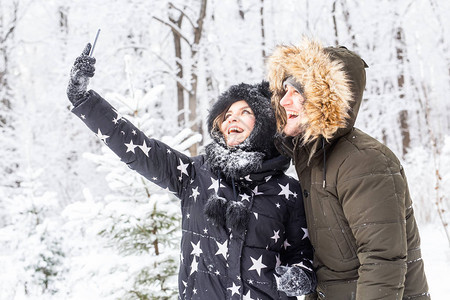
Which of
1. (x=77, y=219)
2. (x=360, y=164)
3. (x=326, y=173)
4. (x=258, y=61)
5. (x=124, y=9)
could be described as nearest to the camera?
(x=360, y=164)

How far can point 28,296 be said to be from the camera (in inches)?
215

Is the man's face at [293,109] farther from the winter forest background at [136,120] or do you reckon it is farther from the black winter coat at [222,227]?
the winter forest background at [136,120]

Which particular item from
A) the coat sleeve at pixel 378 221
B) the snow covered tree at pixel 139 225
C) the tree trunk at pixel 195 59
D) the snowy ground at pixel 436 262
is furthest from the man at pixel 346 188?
the tree trunk at pixel 195 59

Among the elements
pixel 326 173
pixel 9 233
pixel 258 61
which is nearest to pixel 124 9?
pixel 258 61

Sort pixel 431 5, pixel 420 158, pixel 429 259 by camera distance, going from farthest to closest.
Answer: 1. pixel 431 5
2. pixel 420 158
3. pixel 429 259

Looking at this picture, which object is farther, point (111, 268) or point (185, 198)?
point (111, 268)

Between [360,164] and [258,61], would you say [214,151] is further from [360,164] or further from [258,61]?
[258,61]

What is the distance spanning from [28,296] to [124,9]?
6.18 metres

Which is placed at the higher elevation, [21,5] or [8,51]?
[21,5]

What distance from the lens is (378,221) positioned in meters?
1.58

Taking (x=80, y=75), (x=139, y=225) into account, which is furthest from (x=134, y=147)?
(x=139, y=225)

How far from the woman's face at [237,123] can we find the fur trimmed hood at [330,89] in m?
0.48

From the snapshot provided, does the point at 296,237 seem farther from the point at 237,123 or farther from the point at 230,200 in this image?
the point at 237,123

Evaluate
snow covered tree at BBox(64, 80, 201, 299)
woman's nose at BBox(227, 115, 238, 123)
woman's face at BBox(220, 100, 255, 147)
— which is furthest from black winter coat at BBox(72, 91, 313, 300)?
snow covered tree at BBox(64, 80, 201, 299)
